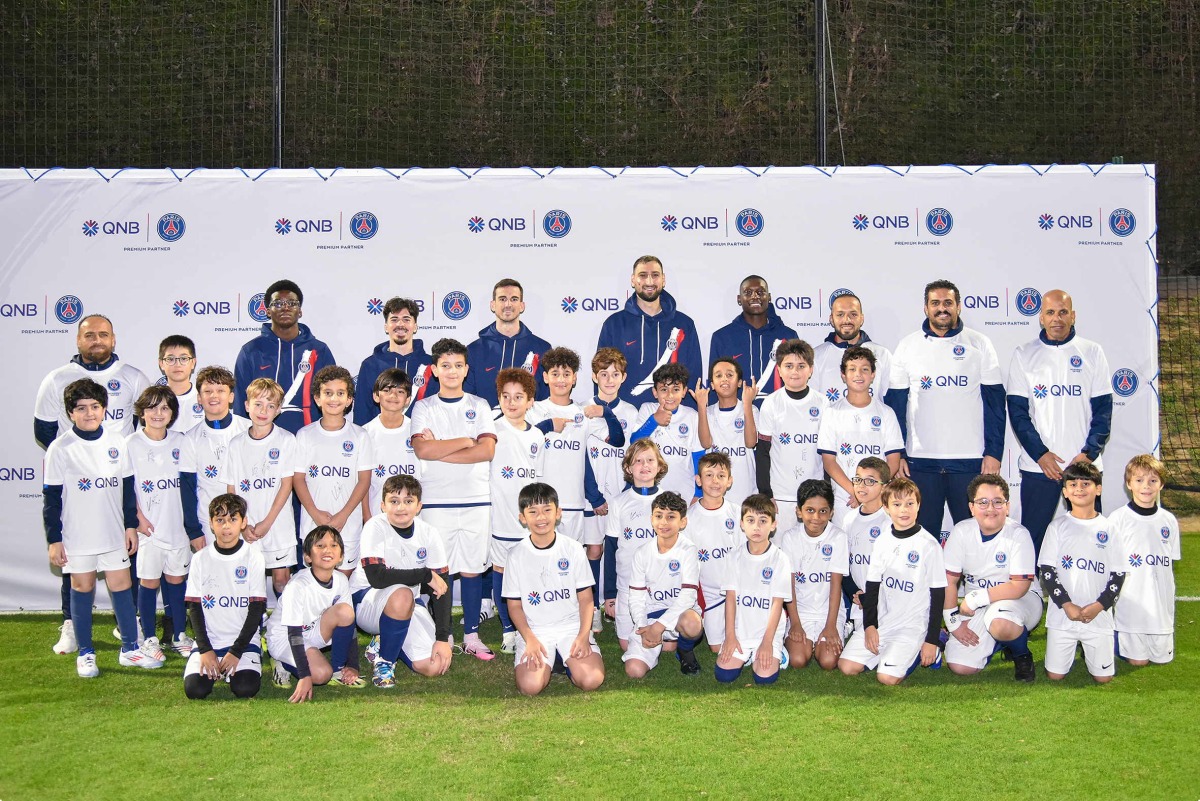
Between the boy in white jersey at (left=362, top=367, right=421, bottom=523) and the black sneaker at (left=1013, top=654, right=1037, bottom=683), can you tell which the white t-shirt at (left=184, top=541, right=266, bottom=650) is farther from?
the black sneaker at (left=1013, top=654, right=1037, bottom=683)

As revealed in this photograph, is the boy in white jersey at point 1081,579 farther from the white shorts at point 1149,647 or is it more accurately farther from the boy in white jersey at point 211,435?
the boy in white jersey at point 211,435

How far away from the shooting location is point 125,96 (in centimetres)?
1264

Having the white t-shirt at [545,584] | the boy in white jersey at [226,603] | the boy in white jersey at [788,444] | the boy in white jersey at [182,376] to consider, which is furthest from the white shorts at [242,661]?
the boy in white jersey at [788,444]

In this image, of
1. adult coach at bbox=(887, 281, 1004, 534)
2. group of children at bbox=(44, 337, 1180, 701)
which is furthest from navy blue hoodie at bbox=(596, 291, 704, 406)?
adult coach at bbox=(887, 281, 1004, 534)

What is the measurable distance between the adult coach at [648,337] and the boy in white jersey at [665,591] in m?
1.28

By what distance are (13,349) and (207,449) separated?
2104 millimetres

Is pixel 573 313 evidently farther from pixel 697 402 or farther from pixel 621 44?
pixel 621 44

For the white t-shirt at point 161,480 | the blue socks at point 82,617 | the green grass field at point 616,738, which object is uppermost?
the white t-shirt at point 161,480

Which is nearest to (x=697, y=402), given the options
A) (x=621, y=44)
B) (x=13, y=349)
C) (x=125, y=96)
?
(x=13, y=349)

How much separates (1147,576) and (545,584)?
2.93 m

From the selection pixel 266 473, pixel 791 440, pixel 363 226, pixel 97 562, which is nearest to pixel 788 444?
pixel 791 440

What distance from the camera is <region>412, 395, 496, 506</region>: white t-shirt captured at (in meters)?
5.31

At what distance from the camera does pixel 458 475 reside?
531 centimetres

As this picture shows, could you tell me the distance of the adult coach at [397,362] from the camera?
5789 mm
